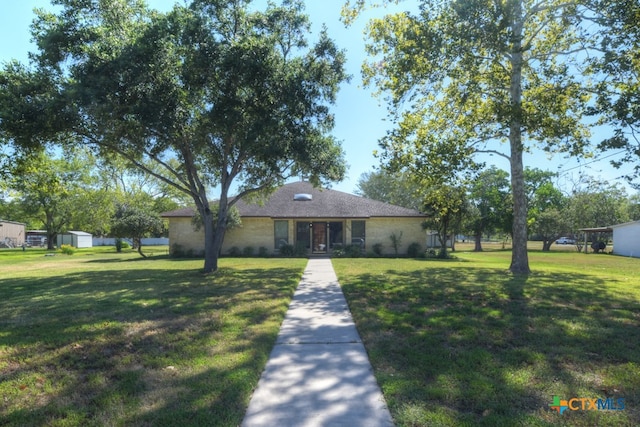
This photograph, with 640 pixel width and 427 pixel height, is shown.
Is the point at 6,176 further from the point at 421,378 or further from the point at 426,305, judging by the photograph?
the point at 421,378

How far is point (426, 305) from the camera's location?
304 inches

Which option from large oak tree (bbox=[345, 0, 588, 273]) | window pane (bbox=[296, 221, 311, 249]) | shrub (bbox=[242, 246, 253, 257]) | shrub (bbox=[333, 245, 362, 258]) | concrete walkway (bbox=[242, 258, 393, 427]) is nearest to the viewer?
concrete walkway (bbox=[242, 258, 393, 427])

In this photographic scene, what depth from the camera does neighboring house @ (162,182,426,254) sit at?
79.7 ft

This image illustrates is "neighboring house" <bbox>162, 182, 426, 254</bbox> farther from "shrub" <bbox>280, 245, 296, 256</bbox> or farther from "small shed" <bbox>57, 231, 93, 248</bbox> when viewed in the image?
"small shed" <bbox>57, 231, 93, 248</bbox>

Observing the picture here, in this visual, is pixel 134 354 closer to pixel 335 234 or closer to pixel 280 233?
pixel 280 233

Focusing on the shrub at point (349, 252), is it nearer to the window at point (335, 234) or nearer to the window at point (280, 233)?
the window at point (335, 234)

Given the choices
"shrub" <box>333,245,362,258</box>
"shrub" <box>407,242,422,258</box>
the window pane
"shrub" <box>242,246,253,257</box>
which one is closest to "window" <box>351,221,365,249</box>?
"shrub" <box>333,245,362,258</box>

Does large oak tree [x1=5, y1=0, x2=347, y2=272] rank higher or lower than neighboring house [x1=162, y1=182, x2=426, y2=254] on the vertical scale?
higher

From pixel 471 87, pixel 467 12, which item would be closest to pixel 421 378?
pixel 467 12

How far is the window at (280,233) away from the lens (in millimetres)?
24719

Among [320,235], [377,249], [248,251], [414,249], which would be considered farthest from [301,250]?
[414,249]

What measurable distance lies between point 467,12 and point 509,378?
8234 millimetres

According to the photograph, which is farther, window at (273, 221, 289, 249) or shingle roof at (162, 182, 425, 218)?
window at (273, 221, 289, 249)

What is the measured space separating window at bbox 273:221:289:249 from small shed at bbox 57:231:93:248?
3082cm
